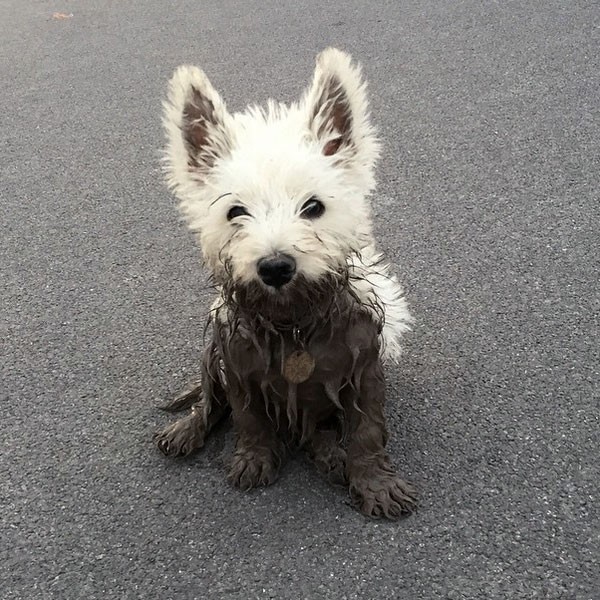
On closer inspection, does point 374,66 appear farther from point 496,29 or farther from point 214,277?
point 214,277

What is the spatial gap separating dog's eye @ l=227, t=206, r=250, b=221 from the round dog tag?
1.07 feet

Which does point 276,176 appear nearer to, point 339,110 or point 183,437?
point 339,110

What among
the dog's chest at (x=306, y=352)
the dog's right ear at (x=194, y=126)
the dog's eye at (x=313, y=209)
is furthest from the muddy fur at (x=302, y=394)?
the dog's right ear at (x=194, y=126)

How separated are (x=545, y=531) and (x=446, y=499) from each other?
0.23 metres

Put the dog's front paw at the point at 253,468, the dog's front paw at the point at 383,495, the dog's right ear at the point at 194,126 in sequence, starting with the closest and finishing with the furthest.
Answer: the dog's right ear at the point at 194,126 → the dog's front paw at the point at 383,495 → the dog's front paw at the point at 253,468

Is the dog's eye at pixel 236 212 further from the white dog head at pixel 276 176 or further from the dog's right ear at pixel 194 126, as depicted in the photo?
the dog's right ear at pixel 194 126

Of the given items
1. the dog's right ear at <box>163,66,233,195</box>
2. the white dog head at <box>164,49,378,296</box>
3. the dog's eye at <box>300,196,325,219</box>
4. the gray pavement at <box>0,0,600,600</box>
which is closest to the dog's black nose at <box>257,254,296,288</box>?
the white dog head at <box>164,49,378,296</box>

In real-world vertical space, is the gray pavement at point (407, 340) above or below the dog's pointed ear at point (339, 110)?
below

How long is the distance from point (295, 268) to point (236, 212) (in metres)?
0.19

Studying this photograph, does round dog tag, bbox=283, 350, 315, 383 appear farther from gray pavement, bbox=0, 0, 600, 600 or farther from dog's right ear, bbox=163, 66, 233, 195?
dog's right ear, bbox=163, 66, 233, 195

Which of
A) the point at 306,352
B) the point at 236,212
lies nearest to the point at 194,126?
the point at 236,212

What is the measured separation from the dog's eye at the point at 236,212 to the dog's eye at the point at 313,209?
0.39 feet

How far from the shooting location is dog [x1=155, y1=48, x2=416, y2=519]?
1.53 meters

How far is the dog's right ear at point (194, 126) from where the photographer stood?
1613 mm
